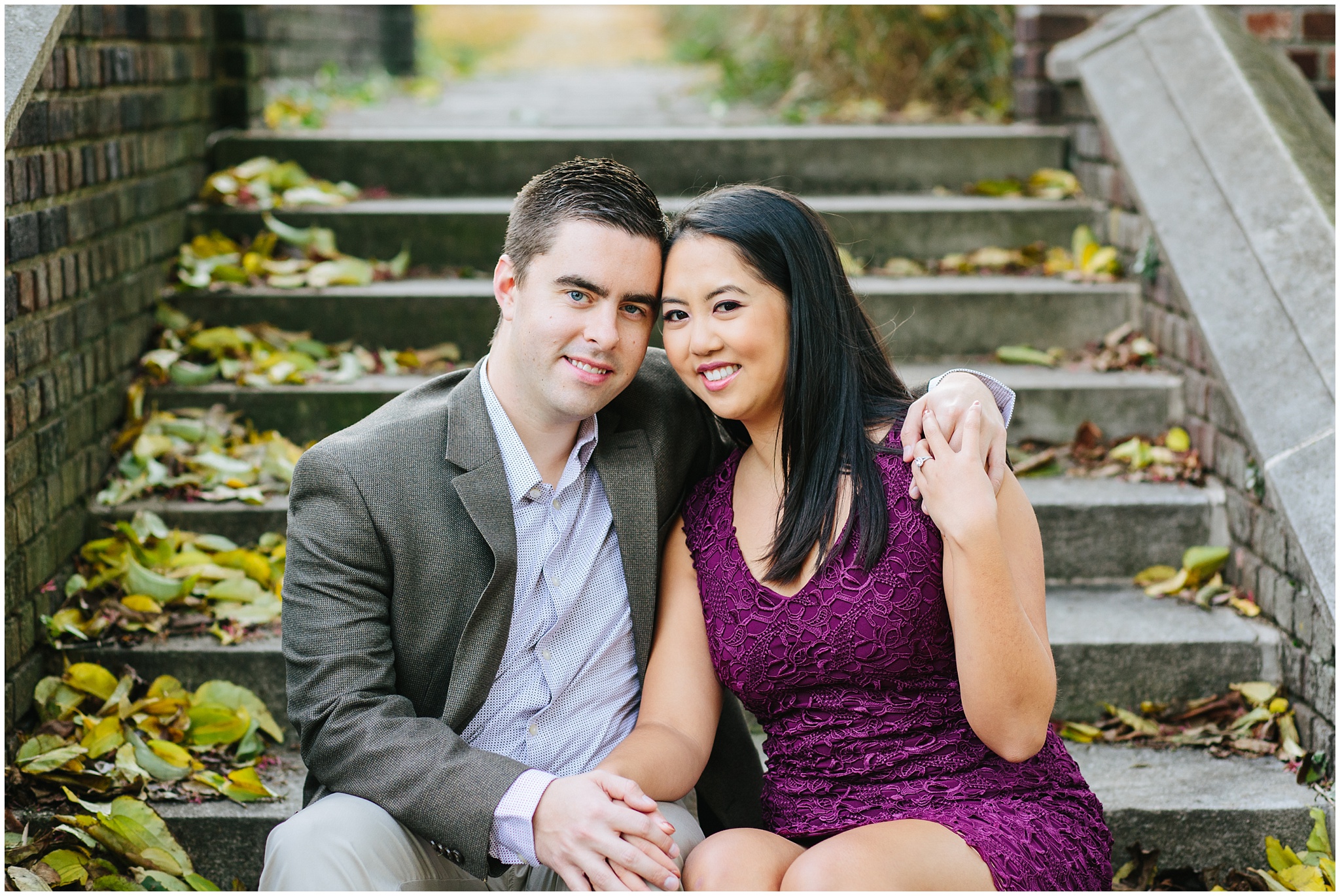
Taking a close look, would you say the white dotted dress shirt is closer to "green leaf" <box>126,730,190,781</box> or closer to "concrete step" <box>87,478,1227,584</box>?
"green leaf" <box>126,730,190,781</box>

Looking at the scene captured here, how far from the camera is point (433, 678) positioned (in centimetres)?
205

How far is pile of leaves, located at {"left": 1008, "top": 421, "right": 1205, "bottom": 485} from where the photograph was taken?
3.24 meters

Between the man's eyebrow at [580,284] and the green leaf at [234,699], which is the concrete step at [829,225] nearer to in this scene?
the green leaf at [234,699]

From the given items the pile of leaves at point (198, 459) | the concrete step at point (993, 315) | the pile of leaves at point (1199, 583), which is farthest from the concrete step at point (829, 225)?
the pile of leaves at point (1199, 583)

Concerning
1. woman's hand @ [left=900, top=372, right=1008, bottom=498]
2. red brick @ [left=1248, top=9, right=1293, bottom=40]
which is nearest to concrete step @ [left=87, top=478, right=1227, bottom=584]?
woman's hand @ [left=900, top=372, right=1008, bottom=498]

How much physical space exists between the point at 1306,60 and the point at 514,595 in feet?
10.2

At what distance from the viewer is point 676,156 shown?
432cm

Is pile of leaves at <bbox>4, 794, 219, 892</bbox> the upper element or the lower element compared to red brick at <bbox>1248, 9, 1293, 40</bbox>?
lower

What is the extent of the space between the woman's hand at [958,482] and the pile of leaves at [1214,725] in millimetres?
1062

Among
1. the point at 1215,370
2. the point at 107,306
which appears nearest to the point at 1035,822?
the point at 1215,370

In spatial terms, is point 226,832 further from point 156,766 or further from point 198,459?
point 198,459

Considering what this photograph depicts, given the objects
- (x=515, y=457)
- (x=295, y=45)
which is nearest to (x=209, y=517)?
(x=515, y=457)

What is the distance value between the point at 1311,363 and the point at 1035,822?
134 cm

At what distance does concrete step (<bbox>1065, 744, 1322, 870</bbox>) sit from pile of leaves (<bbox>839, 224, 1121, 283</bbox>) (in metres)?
1.88
